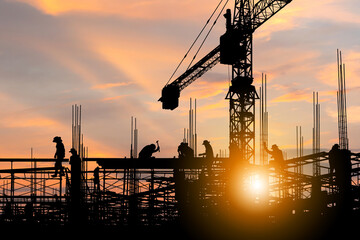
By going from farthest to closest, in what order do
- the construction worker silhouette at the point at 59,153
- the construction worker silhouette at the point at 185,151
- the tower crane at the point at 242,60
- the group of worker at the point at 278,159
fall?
1. the tower crane at the point at 242,60
2. the construction worker silhouette at the point at 185,151
3. the construction worker silhouette at the point at 59,153
4. the group of worker at the point at 278,159

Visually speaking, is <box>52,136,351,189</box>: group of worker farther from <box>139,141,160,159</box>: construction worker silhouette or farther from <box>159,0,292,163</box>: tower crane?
<box>159,0,292,163</box>: tower crane

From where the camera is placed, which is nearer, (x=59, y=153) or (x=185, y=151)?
(x=59, y=153)

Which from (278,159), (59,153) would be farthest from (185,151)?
(59,153)

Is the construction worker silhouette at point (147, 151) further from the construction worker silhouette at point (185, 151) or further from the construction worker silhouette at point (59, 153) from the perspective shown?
the construction worker silhouette at point (59, 153)

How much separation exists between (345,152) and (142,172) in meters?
9.09

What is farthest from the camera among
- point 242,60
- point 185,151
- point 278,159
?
point 242,60

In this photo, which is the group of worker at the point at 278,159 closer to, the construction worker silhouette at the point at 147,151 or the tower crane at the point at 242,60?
the construction worker silhouette at the point at 147,151

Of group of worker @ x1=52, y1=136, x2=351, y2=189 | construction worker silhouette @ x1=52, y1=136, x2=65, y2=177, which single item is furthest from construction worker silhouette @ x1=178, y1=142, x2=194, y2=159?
construction worker silhouette @ x1=52, y1=136, x2=65, y2=177

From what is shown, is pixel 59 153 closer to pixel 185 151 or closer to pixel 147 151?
pixel 147 151

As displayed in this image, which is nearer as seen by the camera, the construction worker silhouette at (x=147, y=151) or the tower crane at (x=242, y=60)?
the construction worker silhouette at (x=147, y=151)

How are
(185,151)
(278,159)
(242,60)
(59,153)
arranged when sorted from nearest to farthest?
(278,159) < (59,153) < (185,151) < (242,60)

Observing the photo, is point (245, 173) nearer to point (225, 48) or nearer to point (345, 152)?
point (345, 152)

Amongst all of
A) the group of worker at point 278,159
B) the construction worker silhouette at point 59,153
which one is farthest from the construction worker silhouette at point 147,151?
the construction worker silhouette at point 59,153

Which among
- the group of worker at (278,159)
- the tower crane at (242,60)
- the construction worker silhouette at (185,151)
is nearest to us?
the group of worker at (278,159)
